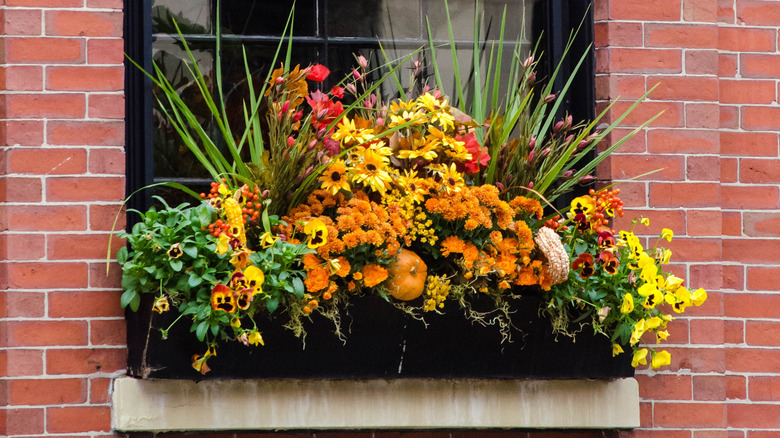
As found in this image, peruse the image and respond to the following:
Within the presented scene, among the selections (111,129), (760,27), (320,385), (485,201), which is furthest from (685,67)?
(111,129)

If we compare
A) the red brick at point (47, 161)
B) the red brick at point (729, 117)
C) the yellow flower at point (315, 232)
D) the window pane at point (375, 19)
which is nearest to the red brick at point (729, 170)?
the red brick at point (729, 117)

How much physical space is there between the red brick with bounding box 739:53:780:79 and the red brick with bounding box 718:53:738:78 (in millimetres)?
26

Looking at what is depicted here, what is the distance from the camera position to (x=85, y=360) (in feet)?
8.77

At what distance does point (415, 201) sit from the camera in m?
2.56

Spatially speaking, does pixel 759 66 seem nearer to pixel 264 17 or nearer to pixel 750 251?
pixel 750 251

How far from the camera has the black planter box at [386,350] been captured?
98.8 inches

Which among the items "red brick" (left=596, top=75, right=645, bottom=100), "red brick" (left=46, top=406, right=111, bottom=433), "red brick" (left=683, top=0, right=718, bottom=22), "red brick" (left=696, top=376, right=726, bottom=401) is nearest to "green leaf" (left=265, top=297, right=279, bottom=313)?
"red brick" (left=46, top=406, right=111, bottom=433)

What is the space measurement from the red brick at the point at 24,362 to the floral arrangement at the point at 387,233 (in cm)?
32

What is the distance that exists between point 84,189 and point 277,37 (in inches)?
31.8

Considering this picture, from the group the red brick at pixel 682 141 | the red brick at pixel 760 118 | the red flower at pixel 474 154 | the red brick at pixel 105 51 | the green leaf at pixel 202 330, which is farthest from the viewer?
the red brick at pixel 760 118

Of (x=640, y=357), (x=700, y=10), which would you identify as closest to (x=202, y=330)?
(x=640, y=357)

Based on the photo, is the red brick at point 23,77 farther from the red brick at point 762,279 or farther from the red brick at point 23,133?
the red brick at point 762,279

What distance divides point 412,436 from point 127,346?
0.93 m

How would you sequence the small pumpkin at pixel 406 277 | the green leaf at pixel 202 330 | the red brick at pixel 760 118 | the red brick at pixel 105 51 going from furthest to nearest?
the red brick at pixel 760 118 < the red brick at pixel 105 51 < the small pumpkin at pixel 406 277 < the green leaf at pixel 202 330
